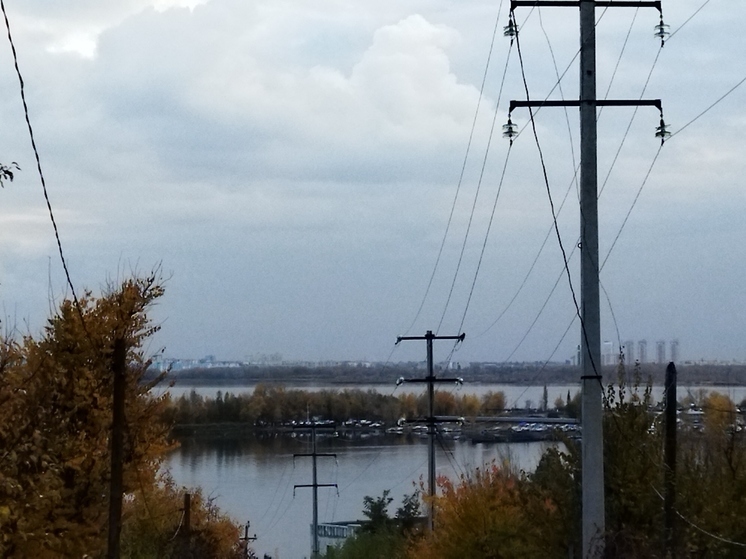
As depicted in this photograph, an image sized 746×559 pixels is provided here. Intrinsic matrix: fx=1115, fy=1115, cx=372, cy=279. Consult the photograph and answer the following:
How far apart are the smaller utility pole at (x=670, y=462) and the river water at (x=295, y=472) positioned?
4134cm

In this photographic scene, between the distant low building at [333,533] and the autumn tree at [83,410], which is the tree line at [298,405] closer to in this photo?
the distant low building at [333,533]

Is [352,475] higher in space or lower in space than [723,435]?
lower

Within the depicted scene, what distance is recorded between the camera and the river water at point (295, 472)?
63406mm

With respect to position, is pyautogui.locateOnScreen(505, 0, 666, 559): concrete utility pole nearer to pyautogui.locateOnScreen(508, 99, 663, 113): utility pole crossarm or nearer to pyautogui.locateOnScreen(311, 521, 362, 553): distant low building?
pyautogui.locateOnScreen(508, 99, 663, 113): utility pole crossarm

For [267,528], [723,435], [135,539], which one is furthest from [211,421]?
[723,435]

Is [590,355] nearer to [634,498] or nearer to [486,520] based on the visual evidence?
[634,498]

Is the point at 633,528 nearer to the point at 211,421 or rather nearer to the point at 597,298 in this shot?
the point at 597,298

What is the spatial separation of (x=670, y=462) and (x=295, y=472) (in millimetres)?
56932

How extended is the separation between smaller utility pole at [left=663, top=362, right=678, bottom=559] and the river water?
41337mm

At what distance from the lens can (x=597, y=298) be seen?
1430cm

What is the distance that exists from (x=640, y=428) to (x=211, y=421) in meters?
53.1

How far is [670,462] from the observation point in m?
17.4

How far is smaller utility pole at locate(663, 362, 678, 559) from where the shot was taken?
17.1 meters

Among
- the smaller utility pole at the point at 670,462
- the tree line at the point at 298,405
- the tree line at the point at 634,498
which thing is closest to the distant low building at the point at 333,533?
the tree line at the point at 298,405
